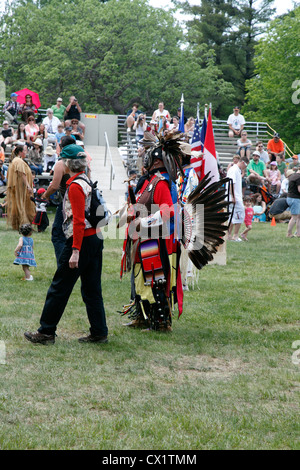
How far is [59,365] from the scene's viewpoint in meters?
4.80

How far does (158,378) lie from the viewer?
15.3ft

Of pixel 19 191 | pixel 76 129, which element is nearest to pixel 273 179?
pixel 76 129

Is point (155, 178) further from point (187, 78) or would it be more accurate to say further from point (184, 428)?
point (187, 78)

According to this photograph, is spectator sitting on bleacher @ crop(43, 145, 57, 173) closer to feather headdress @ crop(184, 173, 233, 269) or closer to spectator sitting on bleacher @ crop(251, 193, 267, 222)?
spectator sitting on bleacher @ crop(251, 193, 267, 222)

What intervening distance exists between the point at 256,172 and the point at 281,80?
16.2 metres

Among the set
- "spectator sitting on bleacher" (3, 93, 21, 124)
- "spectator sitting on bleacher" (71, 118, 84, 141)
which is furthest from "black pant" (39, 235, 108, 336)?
"spectator sitting on bleacher" (3, 93, 21, 124)

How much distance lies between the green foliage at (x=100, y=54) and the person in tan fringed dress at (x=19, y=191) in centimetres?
1814

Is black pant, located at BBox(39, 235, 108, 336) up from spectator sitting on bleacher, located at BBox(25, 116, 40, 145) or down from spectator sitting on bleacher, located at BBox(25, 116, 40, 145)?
down

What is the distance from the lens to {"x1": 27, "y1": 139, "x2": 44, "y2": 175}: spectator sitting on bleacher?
55.4ft

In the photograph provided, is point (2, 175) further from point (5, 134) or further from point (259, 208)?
point (259, 208)

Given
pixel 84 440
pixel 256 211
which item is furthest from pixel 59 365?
pixel 256 211

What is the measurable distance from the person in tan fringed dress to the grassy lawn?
352cm
